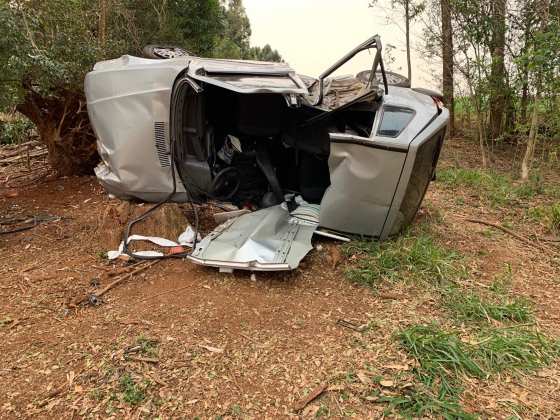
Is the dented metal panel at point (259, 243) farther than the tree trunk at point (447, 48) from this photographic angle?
No

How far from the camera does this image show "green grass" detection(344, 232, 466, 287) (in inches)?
139

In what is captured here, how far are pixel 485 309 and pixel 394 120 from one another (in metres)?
1.62

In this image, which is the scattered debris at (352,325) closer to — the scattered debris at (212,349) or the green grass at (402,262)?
the green grass at (402,262)

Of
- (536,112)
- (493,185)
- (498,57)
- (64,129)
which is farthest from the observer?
(498,57)

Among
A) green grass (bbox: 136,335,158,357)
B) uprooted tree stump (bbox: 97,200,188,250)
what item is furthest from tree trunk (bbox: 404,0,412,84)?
green grass (bbox: 136,335,158,357)

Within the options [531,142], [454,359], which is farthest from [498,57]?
[454,359]

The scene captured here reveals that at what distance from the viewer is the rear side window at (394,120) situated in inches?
137

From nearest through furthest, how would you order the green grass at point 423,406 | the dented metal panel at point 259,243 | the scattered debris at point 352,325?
the green grass at point 423,406 < the scattered debris at point 352,325 < the dented metal panel at point 259,243

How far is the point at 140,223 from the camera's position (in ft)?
13.8

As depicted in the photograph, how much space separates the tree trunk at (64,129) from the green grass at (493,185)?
18.7 ft

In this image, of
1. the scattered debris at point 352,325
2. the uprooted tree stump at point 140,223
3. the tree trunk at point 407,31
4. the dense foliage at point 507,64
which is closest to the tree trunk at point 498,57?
the dense foliage at point 507,64

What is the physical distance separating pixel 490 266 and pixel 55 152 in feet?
20.4

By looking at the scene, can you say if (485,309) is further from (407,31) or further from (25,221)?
(407,31)

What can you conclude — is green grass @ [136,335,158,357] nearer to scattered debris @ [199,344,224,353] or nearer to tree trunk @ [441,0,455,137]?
scattered debris @ [199,344,224,353]
